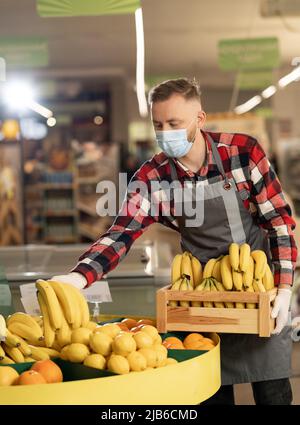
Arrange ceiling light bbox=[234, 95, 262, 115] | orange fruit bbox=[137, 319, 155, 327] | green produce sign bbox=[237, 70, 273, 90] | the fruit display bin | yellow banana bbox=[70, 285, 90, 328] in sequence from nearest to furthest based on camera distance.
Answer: the fruit display bin → yellow banana bbox=[70, 285, 90, 328] → orange fruit bbox=[137, 319, 155, 327] → green produce sign bbox=[237, 70, 273, 90] → ceiling light bbox=[234, 95, 262, 115]

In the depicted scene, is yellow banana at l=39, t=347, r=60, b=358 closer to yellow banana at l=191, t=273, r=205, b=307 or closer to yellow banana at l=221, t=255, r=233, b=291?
yellow banana at l=191, t=273, r=205, b=307

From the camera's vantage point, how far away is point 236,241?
3.02 m

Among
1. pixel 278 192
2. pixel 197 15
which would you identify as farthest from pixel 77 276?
pixel 197 15

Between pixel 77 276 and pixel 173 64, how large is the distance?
14321mm

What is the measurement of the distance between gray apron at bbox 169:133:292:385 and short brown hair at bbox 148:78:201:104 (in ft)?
0.63

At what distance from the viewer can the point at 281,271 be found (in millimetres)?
2850

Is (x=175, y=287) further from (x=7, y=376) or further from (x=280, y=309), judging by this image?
(x=7, y=376)

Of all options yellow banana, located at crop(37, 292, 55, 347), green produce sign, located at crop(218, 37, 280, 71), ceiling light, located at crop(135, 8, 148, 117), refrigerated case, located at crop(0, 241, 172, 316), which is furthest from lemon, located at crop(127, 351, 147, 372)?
green produce sign, located at crop(218, 37, 280, 71)

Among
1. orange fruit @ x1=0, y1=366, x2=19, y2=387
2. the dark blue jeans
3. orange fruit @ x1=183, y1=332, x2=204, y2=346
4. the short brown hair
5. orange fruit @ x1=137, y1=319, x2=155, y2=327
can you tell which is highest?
the short brown hair

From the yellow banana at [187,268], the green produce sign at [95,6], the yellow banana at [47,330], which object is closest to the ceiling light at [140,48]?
the green produce sign at [95,6]

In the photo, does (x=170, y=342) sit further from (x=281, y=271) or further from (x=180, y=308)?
(x=281, y=271)

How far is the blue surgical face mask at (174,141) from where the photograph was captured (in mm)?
2846

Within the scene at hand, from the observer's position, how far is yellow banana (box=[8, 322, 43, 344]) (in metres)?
2.50

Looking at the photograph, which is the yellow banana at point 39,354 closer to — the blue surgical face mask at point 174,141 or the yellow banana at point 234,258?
the yellow banana at point 234,258
